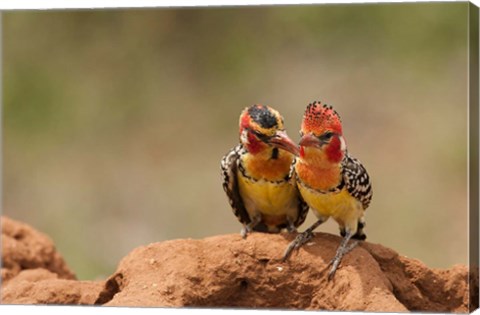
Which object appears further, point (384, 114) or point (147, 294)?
point (384, 114)

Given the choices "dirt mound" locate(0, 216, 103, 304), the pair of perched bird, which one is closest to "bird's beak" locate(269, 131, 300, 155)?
the pair of perched bird

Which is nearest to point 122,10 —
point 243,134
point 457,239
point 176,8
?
point 176,8

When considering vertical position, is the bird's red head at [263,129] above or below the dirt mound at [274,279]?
above

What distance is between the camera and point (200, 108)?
847 centimetres

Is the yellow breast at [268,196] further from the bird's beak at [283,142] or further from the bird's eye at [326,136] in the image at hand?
the bird's eye at [326,136]

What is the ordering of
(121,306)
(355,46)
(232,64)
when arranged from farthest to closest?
1. (232,64)
2. (355,46)
3. (121,306)

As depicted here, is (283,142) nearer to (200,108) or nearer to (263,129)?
(263,129)

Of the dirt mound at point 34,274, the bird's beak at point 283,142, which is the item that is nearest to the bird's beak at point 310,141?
the bird's beak at point 283,142

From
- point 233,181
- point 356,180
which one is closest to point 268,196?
point 233,181

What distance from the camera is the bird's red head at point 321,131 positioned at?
5.57 meters

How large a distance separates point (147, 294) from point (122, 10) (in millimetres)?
1914

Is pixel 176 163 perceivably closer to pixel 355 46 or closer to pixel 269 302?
pixel 355 46

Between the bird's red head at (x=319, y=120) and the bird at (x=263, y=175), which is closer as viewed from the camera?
the bird's red head at (x=319, y=120)

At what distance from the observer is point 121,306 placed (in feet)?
18.6
